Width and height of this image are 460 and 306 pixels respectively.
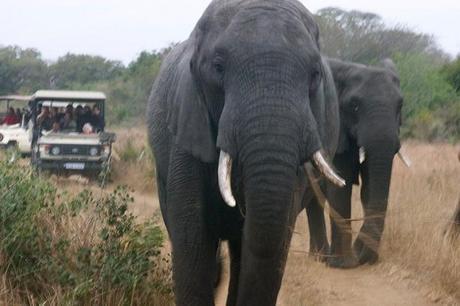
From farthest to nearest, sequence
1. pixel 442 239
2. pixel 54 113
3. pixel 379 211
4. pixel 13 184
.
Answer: pixel 54 113 < pixel 379 211 < pixel 442 239 < pixel 13 184

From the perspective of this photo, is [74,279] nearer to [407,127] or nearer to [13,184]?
[13,184]

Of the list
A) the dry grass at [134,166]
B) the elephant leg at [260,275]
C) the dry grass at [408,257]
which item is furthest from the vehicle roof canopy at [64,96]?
the elephant leg at [260,275]

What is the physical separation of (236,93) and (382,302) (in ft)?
14.5

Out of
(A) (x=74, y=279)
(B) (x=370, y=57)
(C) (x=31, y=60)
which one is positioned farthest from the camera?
(C) (x=31, y=60)

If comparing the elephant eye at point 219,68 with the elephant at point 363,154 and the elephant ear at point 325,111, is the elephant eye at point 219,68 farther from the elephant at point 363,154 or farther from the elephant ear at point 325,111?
the elephant at point 363,154

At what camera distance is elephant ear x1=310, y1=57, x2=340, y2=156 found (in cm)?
473

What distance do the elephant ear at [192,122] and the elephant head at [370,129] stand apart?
4.51 metres

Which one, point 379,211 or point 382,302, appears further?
point 379,211

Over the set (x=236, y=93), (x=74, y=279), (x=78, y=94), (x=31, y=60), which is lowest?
(x=31, y=60)

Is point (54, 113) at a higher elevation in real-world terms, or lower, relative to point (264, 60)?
lower

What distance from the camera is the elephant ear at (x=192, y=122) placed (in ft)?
15.1

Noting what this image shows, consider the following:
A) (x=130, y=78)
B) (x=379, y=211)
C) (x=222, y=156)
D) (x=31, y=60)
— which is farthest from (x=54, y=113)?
(x=31, y=60)

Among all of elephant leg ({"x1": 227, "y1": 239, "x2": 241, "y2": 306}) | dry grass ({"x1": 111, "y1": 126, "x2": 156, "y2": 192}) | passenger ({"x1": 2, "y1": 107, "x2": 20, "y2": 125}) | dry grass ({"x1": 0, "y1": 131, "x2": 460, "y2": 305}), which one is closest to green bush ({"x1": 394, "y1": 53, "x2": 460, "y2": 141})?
dry grass ({"x1": 111, "y1": 126, "x2": 156, "y2": 192})

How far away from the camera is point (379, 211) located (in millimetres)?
9391
